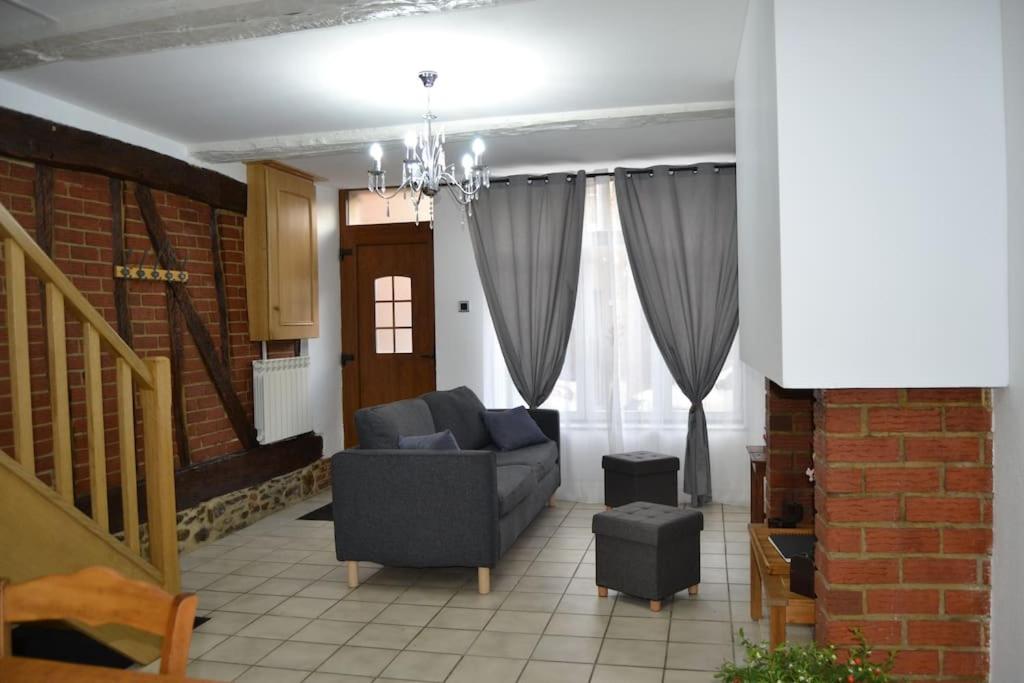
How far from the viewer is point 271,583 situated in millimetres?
4574

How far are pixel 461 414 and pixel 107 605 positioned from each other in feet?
14.2

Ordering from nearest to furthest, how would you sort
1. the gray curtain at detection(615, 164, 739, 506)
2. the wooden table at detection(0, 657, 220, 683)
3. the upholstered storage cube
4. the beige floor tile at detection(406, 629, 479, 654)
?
1. the wooden table at detection(0, 657, 220, 683)
2. the beige floor tile at detection(406, 629, 479, 654)
3. the upholstered storage cube
4. the gray curtain at detection(615, 164, 739, 506)

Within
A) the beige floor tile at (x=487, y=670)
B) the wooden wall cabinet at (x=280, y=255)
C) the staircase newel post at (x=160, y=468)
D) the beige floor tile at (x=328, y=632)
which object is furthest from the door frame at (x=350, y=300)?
the beige floor tile at (x=487, y=670)

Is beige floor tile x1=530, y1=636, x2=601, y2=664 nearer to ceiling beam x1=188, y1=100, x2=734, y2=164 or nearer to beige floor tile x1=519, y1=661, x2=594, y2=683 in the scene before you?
→ beige floor tile x1=519, y1=661, x2=594, y2=683

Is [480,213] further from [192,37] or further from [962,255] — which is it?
[962,255]

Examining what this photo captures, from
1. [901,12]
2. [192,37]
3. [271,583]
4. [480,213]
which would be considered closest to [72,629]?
[271,583]

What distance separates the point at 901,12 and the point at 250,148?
14.0ft

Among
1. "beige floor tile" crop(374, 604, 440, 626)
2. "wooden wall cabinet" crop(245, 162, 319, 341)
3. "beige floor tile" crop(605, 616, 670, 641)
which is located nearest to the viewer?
"beige floor tile" crop(605, 616, 670, 641)

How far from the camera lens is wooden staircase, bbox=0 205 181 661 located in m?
2.94

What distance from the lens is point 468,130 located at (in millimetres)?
5105

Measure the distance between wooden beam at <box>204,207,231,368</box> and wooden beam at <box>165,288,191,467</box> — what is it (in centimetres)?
43

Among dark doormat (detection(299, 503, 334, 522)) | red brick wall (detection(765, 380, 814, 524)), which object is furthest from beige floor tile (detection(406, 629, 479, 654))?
dark doormat (detection(299, 503, 334, 522))

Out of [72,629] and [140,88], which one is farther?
[140,88]

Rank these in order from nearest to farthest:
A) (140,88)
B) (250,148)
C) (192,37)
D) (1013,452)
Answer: (1013,452)
(192,37)
(140,88)
(250,148)
